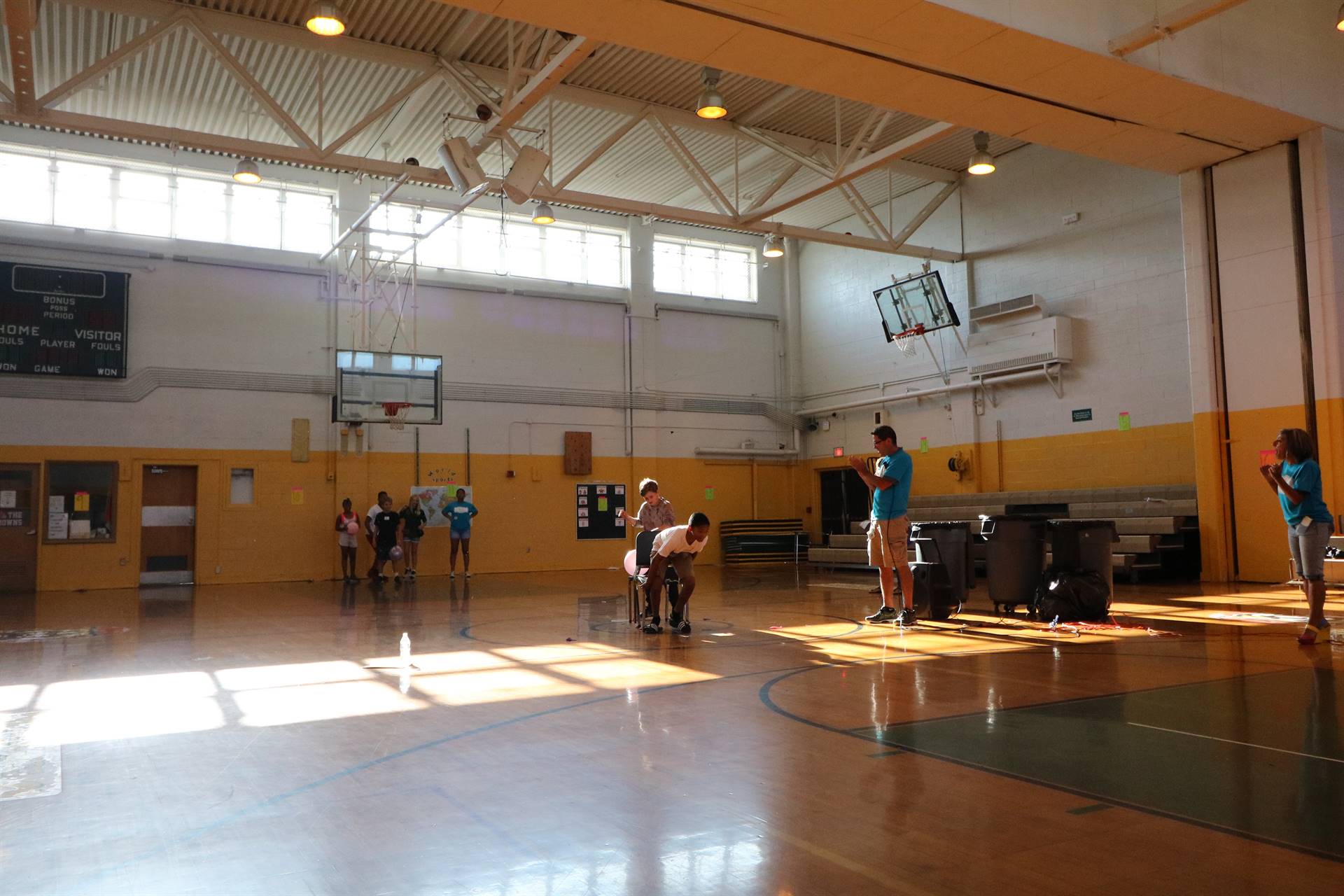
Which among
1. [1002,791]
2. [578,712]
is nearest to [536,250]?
[578,712]

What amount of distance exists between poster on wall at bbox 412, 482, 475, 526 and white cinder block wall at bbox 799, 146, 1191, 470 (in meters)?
7.98

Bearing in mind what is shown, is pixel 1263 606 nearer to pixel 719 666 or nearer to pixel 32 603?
pixel 719 666

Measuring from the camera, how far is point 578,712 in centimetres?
480

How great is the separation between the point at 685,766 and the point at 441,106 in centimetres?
1265

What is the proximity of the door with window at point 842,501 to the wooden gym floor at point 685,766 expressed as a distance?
12.8m

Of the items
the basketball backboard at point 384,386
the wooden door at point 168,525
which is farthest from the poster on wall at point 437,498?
the wooden door at point 168,525

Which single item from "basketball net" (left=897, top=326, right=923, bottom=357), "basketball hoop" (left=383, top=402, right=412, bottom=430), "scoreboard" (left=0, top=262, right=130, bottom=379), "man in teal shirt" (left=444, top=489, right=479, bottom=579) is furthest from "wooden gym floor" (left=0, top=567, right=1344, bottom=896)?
"basketball net" (left=897, top=326, right=923, bottom=357)

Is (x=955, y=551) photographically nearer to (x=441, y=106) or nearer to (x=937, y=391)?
(x=937, y=391)

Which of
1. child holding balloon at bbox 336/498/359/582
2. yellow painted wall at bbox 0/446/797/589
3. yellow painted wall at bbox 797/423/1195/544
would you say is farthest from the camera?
child holding balloon at bbox 336/498/359/582

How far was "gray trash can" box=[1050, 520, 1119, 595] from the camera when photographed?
8469 millimetres

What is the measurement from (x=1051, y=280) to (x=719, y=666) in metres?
12.5

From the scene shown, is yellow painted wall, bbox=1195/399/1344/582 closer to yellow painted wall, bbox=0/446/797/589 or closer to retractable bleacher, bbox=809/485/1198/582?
retractable bleacher, bbox=809/485/1198/582

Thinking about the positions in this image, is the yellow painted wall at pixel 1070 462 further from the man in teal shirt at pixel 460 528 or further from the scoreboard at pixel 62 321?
the scoreboard at pixel 62 321

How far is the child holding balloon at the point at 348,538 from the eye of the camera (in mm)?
16062
